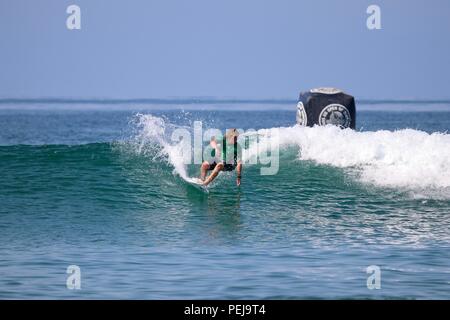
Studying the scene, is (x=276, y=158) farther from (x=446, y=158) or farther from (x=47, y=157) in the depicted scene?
(x=47, y=157)

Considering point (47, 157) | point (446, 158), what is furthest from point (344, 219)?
point (47, 157)

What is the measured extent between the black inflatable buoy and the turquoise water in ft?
0.91

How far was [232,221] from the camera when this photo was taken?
17.5 m

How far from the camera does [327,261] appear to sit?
45.4 ft

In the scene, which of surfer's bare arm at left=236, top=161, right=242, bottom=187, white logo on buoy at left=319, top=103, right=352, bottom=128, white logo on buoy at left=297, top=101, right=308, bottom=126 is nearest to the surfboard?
surfer's bare arm at left=236, top=161, right=242, bottom=187

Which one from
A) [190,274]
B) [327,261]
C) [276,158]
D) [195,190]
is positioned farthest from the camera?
[276,158]

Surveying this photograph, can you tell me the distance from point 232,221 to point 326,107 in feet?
20.1

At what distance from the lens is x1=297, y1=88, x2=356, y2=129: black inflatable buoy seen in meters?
22.6

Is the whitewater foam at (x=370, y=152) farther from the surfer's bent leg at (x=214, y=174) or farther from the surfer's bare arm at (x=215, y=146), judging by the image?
the surfer's bare arm at (x=215, y=146)

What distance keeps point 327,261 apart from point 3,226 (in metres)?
6.67

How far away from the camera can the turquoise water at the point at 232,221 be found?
41.2 feet
